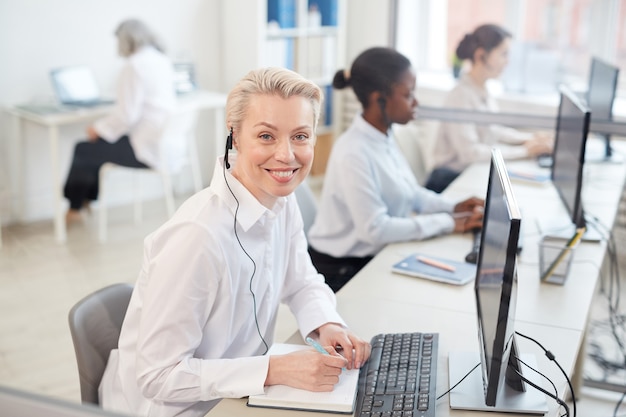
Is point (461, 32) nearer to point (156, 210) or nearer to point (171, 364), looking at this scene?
point (156, 210)

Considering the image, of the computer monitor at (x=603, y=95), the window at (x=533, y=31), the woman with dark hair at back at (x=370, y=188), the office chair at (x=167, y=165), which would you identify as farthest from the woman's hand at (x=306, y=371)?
the office chair at (x=167, y=165)

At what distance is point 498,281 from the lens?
3.85ft

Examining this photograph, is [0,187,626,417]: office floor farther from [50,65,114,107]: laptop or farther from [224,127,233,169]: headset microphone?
[224,127,233,169]: headset microphone

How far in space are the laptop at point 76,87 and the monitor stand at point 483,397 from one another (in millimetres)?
3173

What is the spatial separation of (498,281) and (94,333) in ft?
2.63

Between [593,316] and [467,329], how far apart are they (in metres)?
1.78

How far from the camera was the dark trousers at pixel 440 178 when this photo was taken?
3307 millimetres

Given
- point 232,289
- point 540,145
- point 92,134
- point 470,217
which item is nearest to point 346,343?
point 232,289

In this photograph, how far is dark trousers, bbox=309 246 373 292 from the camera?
2.38 meters

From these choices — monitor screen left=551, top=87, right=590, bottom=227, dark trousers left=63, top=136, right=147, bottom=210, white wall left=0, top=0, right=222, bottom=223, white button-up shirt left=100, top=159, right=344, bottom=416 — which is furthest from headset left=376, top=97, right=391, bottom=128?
white wall left=0, top=0, right=222, bottom=223

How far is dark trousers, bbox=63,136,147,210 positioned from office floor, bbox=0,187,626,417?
0.16 m

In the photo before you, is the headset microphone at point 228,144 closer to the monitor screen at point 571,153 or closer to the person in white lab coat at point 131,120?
the monitor screen at point 571,153

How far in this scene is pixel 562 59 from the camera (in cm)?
372

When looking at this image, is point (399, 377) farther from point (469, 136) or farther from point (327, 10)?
point (327, 10)
